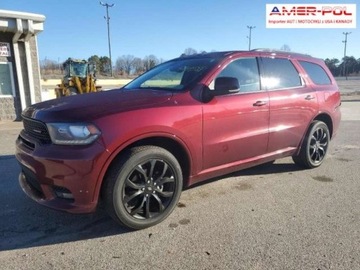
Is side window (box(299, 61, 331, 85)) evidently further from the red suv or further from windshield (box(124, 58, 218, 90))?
windshield (box(124, 58, 218, 90))

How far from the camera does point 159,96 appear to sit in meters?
3.42

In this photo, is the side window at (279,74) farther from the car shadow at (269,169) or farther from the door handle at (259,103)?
the car shadow at (269,169)

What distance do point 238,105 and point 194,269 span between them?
6.70ft

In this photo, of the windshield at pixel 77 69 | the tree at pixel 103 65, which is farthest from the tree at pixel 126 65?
the windshield at pixel 77 69

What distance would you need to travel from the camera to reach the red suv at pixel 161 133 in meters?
2.87

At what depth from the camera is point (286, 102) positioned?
4461mm

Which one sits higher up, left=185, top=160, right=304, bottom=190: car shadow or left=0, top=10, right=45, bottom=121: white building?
left=0, top=10, right=45, bottom=121: white building

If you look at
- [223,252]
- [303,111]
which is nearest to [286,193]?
[303,111]

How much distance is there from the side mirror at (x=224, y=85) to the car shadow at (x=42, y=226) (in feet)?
5.99

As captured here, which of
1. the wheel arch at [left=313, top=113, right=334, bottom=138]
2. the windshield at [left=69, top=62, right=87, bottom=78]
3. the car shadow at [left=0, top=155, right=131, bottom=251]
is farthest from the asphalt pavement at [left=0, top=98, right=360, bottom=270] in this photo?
the windshield at [left=69, top=62, right=87, bottom=78]

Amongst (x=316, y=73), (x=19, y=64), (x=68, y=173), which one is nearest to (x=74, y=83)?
(x=19, y=64)

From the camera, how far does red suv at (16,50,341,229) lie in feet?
9.42

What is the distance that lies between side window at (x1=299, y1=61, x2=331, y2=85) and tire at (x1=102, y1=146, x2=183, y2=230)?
3.03 meters

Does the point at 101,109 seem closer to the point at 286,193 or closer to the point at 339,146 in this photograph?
the point at 286,193
